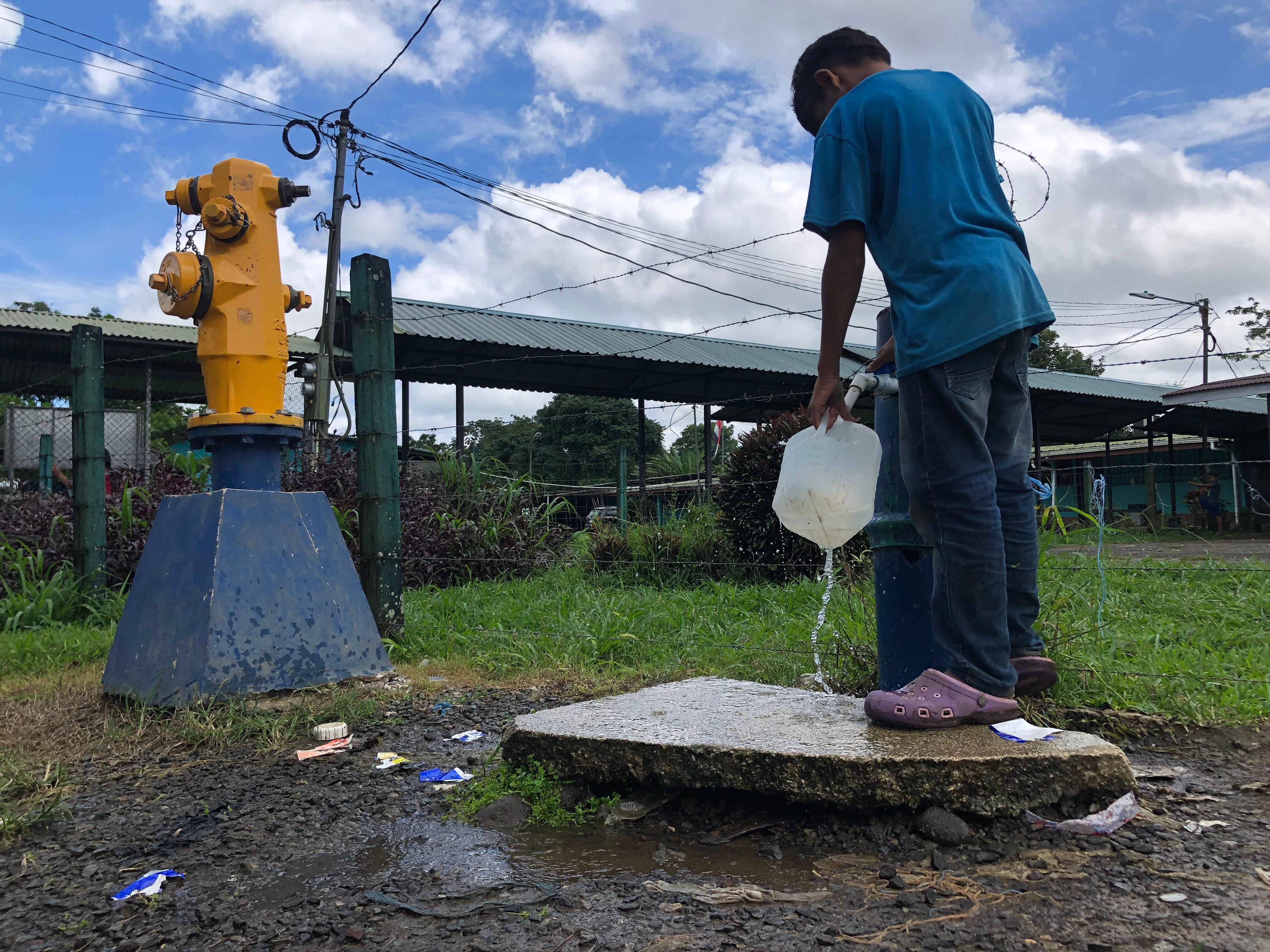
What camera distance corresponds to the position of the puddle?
1586mm

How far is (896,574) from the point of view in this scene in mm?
2176

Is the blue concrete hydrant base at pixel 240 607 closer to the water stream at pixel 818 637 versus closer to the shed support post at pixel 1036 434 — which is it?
the water stream at pixel 818 637

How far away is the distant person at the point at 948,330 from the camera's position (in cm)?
183

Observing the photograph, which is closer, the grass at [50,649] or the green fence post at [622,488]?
the grass at [50,649]

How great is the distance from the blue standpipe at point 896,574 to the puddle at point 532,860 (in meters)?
0.65

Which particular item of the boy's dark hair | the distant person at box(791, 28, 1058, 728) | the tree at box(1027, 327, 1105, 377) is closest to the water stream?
the distant person at box(791, 28, 1058, 728)

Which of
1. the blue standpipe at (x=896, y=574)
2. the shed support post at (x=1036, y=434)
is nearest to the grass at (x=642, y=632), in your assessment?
the blue standpipe at (x=896, y=574)

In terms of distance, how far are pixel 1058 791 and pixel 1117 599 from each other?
2.68m

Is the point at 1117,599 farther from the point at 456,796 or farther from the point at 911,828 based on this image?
the point at 456,796

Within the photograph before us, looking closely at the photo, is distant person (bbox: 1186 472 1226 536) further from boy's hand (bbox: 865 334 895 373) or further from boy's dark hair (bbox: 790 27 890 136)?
boy's dark hair (bbox: 790 27 890 136)

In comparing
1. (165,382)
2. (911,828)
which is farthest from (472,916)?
(165,382)

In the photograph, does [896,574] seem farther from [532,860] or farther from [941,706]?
[532,860]

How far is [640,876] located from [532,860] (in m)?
0.24

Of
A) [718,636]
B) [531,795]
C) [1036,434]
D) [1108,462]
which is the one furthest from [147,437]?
[1108,462]
